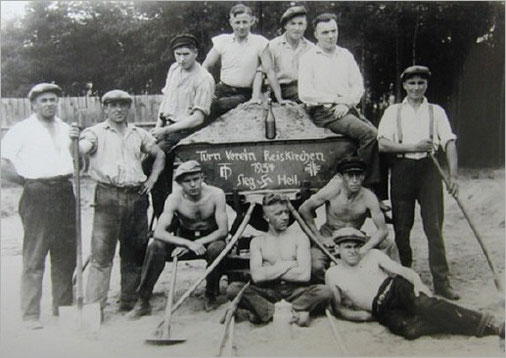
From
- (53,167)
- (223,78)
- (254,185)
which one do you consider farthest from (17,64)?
(254,185)

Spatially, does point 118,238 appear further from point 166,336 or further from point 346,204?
point 346,204

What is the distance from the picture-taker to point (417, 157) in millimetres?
3707

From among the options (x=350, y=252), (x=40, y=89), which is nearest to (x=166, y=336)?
(x=350, y=252)

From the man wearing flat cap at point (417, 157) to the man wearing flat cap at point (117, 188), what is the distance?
4.36 ft

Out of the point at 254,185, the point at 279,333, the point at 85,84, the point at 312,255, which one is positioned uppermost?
the point at 85,84

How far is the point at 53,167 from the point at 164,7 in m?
1.10

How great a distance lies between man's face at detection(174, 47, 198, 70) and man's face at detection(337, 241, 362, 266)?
4.39 ft

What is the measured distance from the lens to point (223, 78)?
390 centimetres

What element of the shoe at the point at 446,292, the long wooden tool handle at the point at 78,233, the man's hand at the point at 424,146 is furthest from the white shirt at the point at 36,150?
the shoe at the point at 446,292

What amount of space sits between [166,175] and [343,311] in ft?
4.11

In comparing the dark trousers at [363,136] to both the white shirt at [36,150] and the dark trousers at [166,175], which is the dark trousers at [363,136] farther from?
the white shirt at [36,150]

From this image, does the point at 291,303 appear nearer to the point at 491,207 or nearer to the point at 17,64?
the point at 491,207

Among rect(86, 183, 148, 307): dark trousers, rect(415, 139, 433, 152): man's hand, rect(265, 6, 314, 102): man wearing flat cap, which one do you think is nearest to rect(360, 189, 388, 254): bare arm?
rect(415, 139, 433, 152): man's hand

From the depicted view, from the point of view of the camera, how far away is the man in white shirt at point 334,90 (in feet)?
12.3
